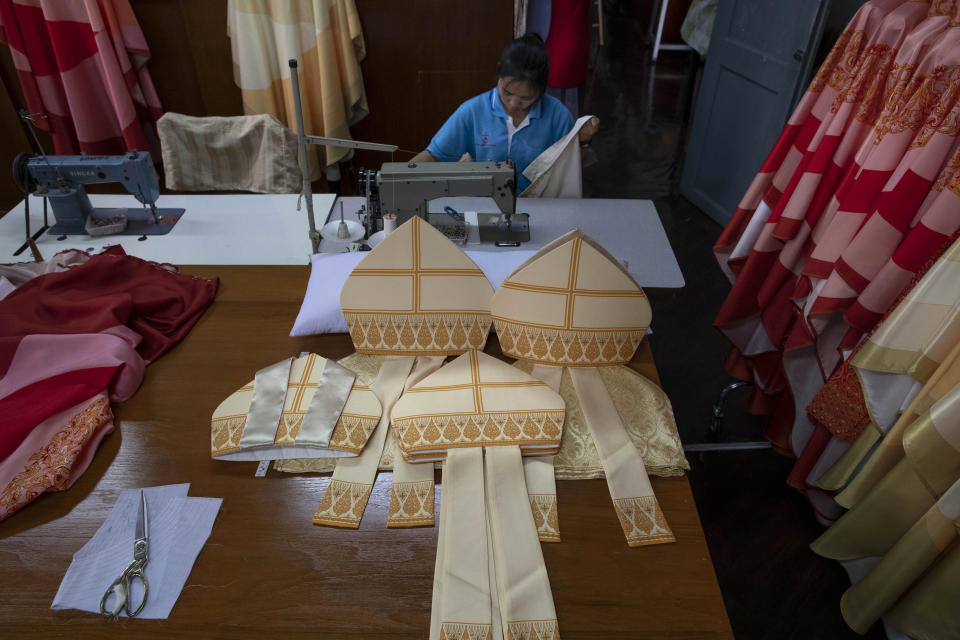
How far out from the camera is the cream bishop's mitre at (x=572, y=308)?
1380mm

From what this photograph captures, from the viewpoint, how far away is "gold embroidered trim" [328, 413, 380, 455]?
1256mm

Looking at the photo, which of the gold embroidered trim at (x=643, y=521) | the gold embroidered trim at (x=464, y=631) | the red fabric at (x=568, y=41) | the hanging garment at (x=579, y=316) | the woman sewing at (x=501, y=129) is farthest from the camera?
the red fabric at (x=568, y=41)

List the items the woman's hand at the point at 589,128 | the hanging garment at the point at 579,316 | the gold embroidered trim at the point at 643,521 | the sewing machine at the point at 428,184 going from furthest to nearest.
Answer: the woman's hand at the point at 589,128 → the sewing machine at the point at 428,184 → the hanging garment at the point at 579,316 → the gold embroidered trim at the point at 643,521

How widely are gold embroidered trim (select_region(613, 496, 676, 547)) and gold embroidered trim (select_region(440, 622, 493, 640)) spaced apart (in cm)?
31

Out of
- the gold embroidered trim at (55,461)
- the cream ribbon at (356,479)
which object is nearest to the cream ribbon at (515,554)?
the cream ribbon at (356,479)

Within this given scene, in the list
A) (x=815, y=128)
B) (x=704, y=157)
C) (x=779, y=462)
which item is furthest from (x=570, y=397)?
(x=704, y=157)

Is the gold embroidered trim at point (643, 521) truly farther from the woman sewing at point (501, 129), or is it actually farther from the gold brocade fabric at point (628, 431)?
the woman sewing at point (501, 129)

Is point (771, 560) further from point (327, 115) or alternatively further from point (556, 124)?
point (327, 115)

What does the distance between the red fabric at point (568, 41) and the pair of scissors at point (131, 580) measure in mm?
3058

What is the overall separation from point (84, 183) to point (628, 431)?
191cm

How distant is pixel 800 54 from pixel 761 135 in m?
0.50

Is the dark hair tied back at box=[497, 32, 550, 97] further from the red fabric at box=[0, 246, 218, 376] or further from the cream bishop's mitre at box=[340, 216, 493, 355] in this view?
the red fabric at box=[0, 246, 218, 376]

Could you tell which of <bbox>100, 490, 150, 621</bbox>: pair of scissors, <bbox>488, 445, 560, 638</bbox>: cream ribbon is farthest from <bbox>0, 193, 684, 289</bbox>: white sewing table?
<bbox>100, 490, 150, 621</bbox>: pair of scissors

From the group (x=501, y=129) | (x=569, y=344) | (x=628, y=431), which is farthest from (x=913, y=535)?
(x=501, y=129)
